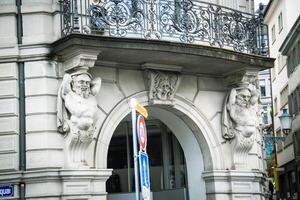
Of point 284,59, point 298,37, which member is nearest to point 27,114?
point 298,37

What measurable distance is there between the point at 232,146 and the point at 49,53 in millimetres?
4575

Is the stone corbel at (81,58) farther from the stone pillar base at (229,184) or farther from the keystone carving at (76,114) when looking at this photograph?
the stone pillar base at (229,184)

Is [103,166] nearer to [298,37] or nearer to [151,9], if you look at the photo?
[151,9]

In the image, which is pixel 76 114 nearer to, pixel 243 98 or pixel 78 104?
pixel 78 104

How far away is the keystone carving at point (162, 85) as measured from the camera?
14.3 m

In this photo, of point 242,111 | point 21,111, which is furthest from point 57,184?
point 242,111

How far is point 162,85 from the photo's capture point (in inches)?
568

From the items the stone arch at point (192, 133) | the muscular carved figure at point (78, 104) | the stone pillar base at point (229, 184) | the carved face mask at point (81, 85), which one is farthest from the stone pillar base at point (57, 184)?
the stone pillar base at point (229, 184)

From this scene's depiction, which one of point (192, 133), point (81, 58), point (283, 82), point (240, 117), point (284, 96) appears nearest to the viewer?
point (81, 58)

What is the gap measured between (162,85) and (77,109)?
7.62 ft

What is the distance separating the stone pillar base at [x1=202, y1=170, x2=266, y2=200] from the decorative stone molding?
237mm

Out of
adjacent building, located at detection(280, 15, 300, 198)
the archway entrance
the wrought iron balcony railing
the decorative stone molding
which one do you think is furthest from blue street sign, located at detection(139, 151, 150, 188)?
adjacent building, located at detection(280, 15, 300, 198)

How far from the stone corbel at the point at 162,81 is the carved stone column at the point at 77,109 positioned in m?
1.61

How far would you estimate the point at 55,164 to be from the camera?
1288 cm
